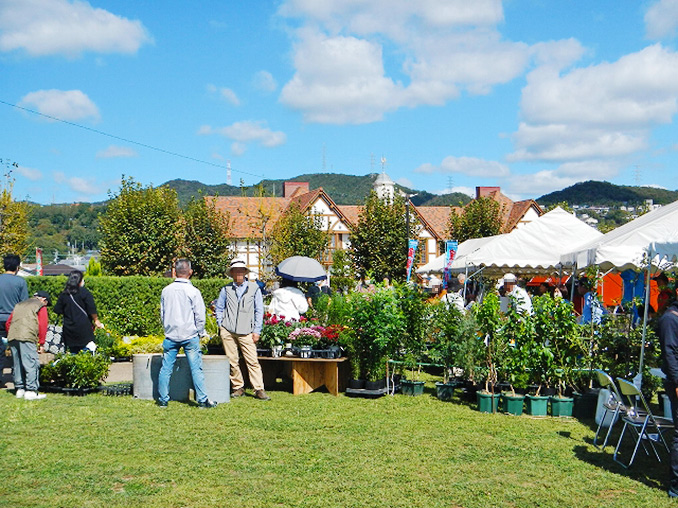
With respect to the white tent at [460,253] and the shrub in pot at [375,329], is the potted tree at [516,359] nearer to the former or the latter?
the shrub in pot at [375,329]

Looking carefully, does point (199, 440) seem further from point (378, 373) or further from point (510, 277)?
point (510, 277)

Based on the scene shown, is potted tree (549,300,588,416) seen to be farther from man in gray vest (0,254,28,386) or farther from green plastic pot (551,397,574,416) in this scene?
man in gray vest (0,254,28,386)

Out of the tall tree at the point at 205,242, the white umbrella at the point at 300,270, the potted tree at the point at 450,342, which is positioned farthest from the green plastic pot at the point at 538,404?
the tall tree at the point at 205,242

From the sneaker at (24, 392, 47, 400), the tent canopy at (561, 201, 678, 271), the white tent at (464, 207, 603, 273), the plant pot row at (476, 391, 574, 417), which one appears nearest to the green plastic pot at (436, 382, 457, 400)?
the plant pot row at (476, 391, 574, 417)

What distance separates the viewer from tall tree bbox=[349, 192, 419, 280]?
98.9 ft

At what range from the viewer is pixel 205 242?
99.9 ft

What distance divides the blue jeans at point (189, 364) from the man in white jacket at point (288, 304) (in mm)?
1846

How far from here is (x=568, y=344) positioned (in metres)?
8.16

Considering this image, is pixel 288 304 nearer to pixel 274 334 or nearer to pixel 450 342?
pixel 274 334

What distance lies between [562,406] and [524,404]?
55 cm

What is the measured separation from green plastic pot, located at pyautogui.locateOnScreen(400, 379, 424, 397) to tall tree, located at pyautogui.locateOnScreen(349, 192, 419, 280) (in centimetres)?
2042

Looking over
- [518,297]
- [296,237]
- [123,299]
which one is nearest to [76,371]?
[518,297]

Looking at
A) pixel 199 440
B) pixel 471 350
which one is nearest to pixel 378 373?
pixel 471 350

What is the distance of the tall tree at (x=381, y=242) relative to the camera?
98.9ft
